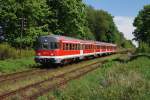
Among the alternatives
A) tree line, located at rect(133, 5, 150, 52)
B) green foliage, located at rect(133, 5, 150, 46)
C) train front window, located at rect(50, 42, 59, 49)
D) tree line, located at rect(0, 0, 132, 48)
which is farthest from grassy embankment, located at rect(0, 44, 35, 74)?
green foliage, located at rect(133, 5, 150, 46)

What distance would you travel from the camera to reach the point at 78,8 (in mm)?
65312

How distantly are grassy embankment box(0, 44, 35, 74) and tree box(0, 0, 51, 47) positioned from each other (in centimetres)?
351

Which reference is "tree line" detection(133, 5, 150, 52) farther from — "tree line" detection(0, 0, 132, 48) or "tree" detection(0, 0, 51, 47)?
"tree" detection(0, 0, 51, 47)

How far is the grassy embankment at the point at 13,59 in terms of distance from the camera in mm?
31233

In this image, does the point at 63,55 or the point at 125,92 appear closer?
the point at 125,92

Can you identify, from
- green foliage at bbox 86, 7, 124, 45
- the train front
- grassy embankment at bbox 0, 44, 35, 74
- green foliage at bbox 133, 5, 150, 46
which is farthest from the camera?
green foliage at bbox 86, 7, 124, 45

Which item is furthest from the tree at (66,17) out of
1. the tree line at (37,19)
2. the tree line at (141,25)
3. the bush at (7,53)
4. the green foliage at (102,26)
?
the green foliage at (102,26)

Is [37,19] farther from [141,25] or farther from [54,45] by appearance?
[141,25]

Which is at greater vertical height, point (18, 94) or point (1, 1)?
point (1, 1)

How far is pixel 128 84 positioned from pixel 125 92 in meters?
1.34

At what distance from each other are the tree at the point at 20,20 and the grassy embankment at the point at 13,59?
11.5 ft

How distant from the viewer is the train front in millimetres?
34000

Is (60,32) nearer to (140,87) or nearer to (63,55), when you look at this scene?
(63,55)

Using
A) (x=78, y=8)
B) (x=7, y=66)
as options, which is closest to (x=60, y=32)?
(x=78, y=8)
